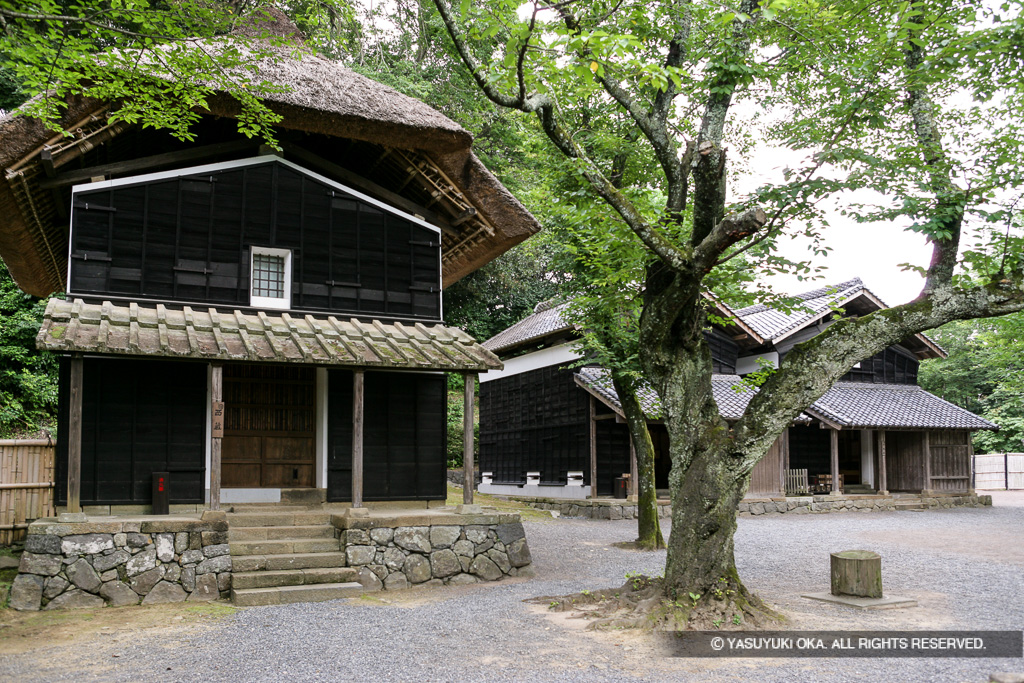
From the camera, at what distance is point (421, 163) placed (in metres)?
12.2

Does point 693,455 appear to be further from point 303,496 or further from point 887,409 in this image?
point 887,409

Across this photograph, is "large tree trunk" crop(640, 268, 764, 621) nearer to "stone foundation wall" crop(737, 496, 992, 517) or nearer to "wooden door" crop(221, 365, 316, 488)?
"wooden door" crop(221, 365, 316, 488)

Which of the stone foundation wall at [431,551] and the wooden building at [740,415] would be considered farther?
the wooden building at [740,415]

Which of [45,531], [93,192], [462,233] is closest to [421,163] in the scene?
[462,233]

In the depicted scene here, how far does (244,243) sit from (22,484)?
210 inches

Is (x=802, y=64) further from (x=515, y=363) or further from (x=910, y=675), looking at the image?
(x=515, y=363)

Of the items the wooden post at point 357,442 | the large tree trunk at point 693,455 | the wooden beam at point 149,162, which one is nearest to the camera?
the large tree trunk at point 693,455

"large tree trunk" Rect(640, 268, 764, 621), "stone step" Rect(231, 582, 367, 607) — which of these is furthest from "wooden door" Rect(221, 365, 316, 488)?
"large tree trunk" Rect(640, 268, 764, 621)

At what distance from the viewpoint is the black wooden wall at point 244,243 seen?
10719 mm

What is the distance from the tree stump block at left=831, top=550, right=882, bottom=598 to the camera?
8.78 metres

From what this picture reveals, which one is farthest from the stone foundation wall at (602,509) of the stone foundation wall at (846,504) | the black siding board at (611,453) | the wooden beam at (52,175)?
the wooden beam at (52,175)

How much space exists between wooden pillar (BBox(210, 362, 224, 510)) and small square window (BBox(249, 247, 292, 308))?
1903mm

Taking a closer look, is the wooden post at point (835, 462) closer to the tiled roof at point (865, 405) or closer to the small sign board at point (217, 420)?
the tiled roof at point (865, 405)

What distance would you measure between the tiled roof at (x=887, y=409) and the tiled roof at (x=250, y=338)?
14.3 metres
